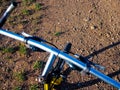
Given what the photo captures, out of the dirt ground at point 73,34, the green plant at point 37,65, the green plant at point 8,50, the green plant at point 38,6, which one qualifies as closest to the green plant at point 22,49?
the dirt ground at point 73,34

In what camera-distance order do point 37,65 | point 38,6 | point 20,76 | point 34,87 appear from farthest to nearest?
→ point 38,6, point 37,65, point 20,76, point 34,87

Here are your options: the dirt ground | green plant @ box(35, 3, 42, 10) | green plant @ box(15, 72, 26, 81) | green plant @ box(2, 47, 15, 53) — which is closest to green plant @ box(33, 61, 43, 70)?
the dirt ground

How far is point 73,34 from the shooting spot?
22.7 ft

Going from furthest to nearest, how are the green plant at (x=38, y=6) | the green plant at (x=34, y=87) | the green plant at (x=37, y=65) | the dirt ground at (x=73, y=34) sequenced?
the green plant at (x=38, y=6), the green plant at (x=37, y=65), the dirt ground at (x=73, y=34), the green plant at (x=34, y=87)

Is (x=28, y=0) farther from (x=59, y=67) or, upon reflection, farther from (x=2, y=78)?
(x=59, y=67)

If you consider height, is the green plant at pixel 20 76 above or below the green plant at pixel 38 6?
below

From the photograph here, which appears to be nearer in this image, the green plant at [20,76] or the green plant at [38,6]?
the green plant at [20,76]

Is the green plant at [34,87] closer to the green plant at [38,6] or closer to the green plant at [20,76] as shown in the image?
the green plant at [20,76]

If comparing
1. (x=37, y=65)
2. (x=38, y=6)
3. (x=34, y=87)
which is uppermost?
(x=38, y=6)

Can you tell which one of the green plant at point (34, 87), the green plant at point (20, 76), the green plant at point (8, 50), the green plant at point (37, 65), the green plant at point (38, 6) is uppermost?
the green plant at point (38, 6)

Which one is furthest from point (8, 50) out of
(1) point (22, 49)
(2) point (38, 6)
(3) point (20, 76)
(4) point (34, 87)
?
(2) point (38, 6)

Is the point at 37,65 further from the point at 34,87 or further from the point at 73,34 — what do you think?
the point at 73,34

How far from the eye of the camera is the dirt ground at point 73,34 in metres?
6.03

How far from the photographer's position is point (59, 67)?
4297 millimetres
